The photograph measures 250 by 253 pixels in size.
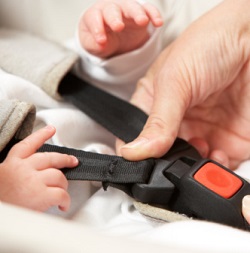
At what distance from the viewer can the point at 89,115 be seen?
0.77 metres

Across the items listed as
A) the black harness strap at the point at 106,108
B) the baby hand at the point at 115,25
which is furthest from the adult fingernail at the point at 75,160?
the baby hand at the point at 115,25

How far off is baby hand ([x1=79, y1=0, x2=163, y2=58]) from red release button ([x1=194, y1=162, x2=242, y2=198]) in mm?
273

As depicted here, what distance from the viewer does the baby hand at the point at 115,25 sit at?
75cm

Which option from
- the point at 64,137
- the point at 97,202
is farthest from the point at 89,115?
the point at 97,202

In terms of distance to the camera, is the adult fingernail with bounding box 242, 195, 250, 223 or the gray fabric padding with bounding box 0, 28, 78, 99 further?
the gray fabric padding with bounding box 0, 28, 78, 99

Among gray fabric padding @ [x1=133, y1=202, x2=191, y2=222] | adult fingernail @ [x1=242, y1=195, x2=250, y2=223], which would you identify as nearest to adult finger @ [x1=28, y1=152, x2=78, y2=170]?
gray fabric padding @ [x1=133, y1=202, x2=191, y2=222]

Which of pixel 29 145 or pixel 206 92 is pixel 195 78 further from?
pixel 29 145

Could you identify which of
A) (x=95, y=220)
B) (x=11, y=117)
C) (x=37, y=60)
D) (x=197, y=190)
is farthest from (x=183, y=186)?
(x=37, y=60)

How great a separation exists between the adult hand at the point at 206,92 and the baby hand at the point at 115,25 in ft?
0.21

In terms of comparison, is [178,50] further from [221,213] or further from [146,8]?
[221,213]

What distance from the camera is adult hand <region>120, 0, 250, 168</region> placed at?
65 centimetres

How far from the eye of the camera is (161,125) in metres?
0.64

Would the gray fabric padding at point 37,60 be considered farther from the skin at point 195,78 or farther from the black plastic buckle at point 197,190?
the black plastic buckle at point 197,190

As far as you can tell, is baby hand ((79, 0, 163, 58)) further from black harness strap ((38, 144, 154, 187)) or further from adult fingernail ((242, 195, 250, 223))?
adult fingernail ((242, 195, 250, 223))
